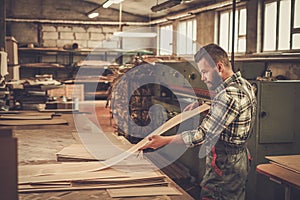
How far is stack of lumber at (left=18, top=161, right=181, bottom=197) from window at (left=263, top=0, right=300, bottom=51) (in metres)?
4.31

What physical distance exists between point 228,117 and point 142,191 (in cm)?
61

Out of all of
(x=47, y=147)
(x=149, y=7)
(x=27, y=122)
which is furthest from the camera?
(x=149, y=7)

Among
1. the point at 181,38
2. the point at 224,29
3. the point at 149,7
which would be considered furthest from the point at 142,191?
the point at 149,7

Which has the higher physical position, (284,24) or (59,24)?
(59,24)

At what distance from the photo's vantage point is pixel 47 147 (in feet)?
7.24

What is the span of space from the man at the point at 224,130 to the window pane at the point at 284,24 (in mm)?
3983

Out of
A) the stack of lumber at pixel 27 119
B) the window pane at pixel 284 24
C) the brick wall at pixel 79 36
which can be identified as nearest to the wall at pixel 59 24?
the brick wall at pixel 79 36

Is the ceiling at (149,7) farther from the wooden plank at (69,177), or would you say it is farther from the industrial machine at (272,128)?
the wooden plank at (69,177)

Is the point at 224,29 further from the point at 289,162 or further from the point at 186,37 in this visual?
the point at 289,162

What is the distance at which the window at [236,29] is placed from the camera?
682 centimetres

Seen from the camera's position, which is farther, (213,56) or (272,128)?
(272,128)

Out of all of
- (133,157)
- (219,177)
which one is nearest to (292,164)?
(219,177)

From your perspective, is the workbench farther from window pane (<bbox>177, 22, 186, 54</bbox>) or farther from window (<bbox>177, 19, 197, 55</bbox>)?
window pane (<bbox>177, 22, 186, 54</bbox>)

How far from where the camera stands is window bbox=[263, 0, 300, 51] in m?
5.41
